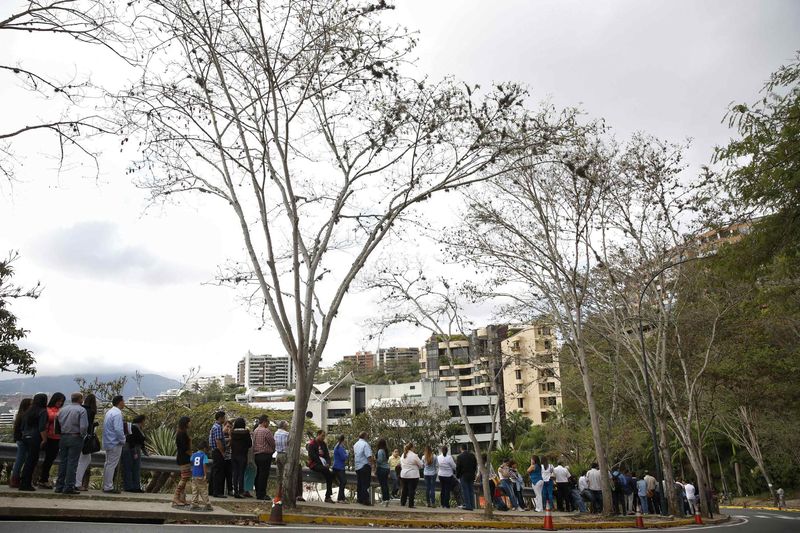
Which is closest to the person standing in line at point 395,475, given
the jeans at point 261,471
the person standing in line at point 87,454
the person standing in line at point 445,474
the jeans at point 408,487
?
the person standing in line at point 445,474

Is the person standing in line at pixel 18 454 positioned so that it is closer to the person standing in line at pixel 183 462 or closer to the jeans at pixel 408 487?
the person standing in line at pixel 183 462

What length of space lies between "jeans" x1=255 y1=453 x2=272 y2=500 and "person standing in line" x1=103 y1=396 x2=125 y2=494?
2.60 metres

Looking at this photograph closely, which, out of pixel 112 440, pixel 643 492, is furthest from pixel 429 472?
pixel 643 492

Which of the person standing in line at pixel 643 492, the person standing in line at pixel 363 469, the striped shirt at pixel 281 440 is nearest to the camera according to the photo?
the striped shirt at pixel 281 440

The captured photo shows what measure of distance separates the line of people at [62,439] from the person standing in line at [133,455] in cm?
18

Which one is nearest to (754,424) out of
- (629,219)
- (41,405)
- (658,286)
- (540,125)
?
(658,286)

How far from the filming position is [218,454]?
11.6 metres

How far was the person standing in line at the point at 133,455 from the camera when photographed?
10.9 m

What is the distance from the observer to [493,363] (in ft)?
62.7

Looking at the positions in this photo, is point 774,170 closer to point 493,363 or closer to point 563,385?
point 493,363

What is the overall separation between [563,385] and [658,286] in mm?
11306

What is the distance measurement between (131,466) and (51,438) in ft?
5.73

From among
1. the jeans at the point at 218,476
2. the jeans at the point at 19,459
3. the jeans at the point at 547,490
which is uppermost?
the jeans at the point at 19,459

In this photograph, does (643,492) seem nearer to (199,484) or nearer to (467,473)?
(467,473)
